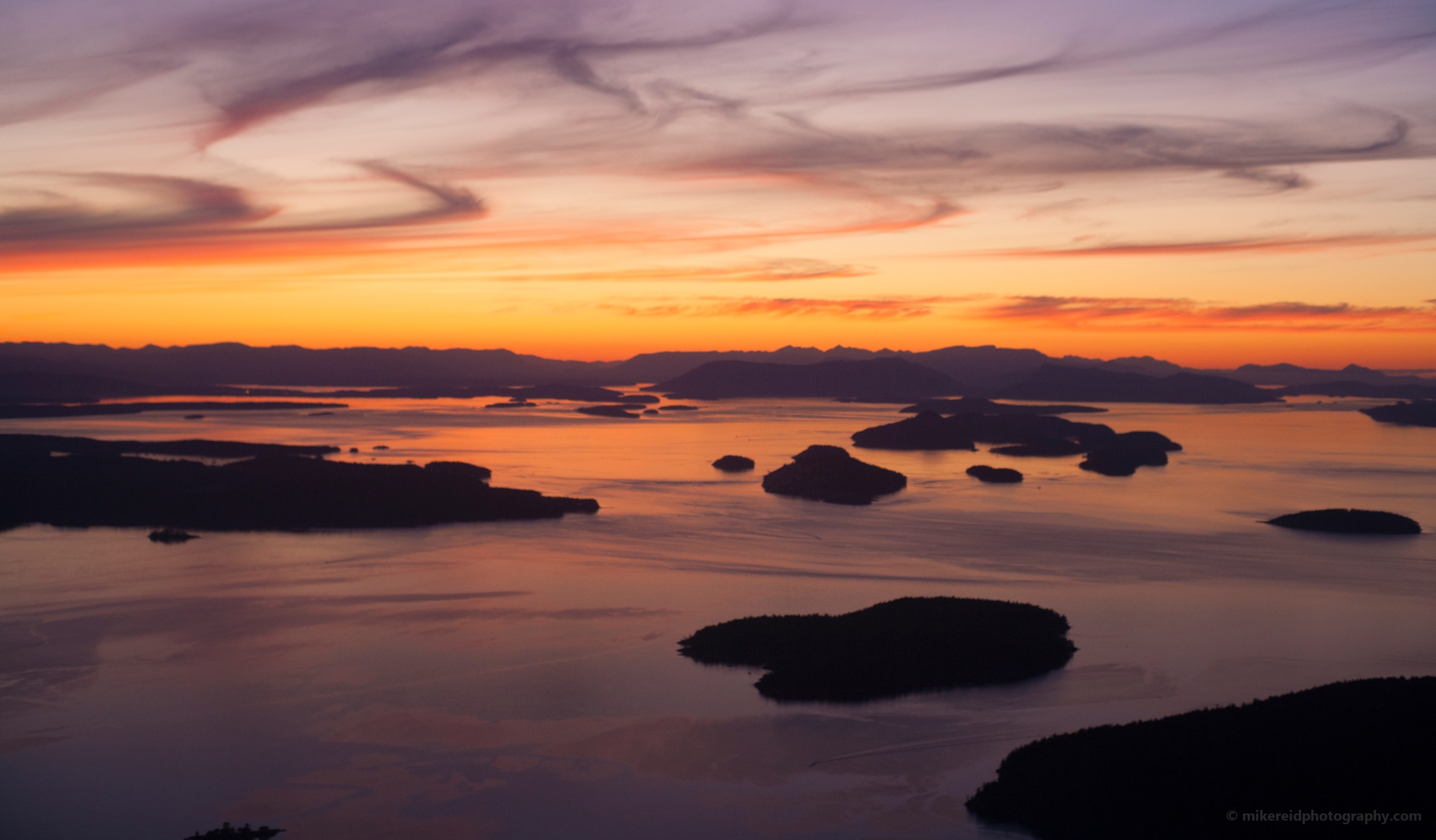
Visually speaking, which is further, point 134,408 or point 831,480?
point 134,408

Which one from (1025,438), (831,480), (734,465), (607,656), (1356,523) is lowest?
(607,656)

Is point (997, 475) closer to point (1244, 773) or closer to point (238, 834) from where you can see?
point (1244, 773)

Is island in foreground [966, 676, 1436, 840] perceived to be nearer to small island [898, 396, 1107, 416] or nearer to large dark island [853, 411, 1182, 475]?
large dark island [853, 411, 1182, 475]

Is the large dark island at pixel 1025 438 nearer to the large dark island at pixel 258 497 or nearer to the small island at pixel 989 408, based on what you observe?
the small island at pixel 989 408

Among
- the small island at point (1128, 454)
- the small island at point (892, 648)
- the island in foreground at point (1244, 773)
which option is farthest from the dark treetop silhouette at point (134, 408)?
the island in foreground at point (1244, 773)

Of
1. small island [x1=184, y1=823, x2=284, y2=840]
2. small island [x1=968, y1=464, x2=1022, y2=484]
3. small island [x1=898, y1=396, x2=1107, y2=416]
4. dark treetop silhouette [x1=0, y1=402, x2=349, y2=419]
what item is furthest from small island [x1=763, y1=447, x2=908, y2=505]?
dark treetop silhouette [x1=0, y1=402, x2=349, y2=419]

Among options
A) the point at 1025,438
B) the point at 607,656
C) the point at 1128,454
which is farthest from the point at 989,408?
the point at 607,656

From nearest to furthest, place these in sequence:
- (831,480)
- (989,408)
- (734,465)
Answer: (831,480)
(734,465)
(989,408)
